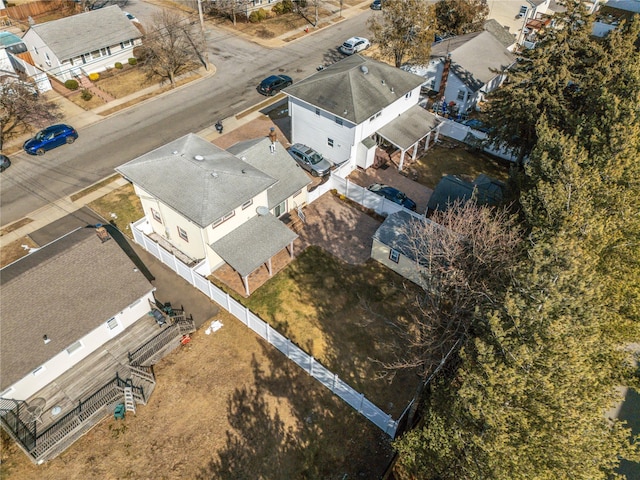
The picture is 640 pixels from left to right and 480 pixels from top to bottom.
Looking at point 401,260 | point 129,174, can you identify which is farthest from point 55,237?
point 401,260

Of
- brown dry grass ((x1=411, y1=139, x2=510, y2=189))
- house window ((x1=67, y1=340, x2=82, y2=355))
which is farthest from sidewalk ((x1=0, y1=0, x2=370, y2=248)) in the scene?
brown dry grass ((x1=411, y1=139, x2=510, y2=189))

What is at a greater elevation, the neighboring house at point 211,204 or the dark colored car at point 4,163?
the neighboring house at point 211,204

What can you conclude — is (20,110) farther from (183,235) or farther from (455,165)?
(455,165)

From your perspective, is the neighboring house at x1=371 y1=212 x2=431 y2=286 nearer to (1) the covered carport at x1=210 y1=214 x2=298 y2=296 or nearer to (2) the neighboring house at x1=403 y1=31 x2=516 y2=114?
(1) the covered carport at x1=210 y1=214 x2=298 y2=296

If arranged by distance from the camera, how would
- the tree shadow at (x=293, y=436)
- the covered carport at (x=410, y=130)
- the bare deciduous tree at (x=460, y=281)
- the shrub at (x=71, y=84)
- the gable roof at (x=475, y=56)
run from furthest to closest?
the shrub at (x=71, y=84) < the gable roof at (x=475, y=56) < the covered carport at (x=410, y=130) < the tree shadow at (x=293, y=436) < the bare deciduous tree at (x=460, y=281)

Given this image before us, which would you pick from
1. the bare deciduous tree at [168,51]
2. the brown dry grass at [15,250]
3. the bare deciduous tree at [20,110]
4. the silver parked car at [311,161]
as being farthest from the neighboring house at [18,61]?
the silver parked car at [311,161]

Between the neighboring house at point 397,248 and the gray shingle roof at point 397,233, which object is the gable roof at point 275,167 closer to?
the gray shingle roof at point 397,233

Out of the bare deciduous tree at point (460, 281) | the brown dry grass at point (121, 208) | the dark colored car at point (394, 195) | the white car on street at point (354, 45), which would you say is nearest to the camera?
the bare deciduous tree at point (460, 281)
